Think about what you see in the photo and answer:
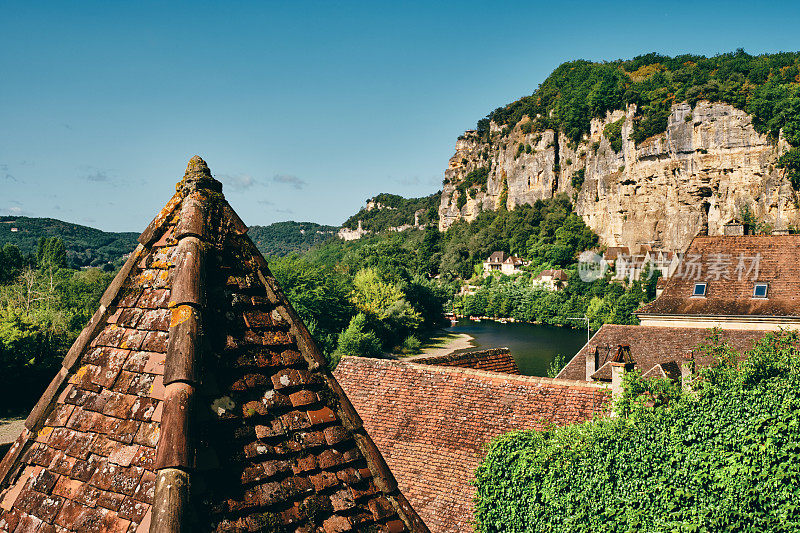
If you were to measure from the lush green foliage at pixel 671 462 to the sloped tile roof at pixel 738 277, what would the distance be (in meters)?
12.7

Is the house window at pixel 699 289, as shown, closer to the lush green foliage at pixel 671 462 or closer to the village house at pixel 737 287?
the village house at pixel 737 287

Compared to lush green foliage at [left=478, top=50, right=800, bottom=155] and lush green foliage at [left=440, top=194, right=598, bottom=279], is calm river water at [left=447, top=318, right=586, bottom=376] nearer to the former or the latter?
lush green foliage at [left=440, top=194, right=598, bottom=279]

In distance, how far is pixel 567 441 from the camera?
27.6 feet

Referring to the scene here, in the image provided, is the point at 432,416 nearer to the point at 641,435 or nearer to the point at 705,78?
the point at 641,435

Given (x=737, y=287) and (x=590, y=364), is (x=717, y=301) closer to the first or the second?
(x=737, y=287)

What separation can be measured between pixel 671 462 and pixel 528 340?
49216 mm

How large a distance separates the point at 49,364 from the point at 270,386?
104 feet

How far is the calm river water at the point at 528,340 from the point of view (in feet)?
144

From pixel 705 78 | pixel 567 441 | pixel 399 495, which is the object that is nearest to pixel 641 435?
pixel 567 441

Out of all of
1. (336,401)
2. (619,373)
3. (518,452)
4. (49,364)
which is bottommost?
(49,364)

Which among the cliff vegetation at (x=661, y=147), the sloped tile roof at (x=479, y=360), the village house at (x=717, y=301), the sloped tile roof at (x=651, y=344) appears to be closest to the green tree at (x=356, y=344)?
the sloped tile roof at (x=651, y=344)

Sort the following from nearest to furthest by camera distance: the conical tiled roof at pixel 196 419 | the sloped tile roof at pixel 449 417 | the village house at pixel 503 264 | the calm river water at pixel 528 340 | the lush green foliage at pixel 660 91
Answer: the conical tiled roof at pixel 196 419 < the sloped tile roof at pixel 449 417 < the calm river water at pixel 528 340 < the lush green foliage at pixel 660 91 < the village house at pixel 503 264

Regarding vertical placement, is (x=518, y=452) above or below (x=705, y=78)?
below

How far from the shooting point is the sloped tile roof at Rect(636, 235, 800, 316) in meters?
19.5
